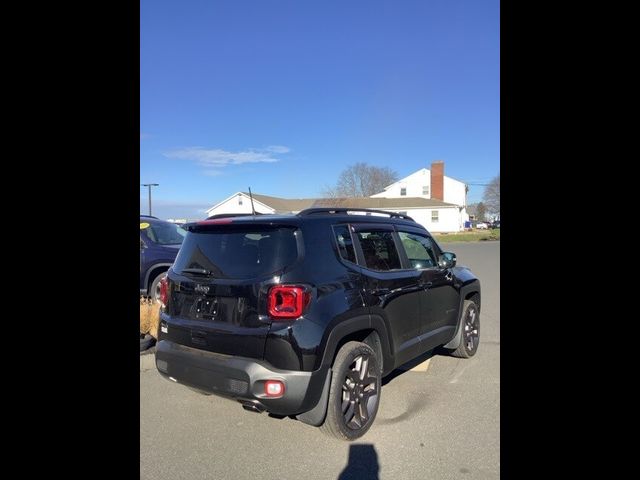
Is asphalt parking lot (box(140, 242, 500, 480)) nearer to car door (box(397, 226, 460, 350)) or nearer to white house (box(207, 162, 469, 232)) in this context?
car door (box(397, 226, 460, 350))

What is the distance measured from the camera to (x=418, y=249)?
15.0ft

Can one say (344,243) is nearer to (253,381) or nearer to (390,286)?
(390,286)

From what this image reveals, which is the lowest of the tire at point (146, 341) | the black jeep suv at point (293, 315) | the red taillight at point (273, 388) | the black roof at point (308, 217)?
the tire at point (146, 341)

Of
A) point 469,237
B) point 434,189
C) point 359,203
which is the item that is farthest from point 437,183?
Result: point 469,237

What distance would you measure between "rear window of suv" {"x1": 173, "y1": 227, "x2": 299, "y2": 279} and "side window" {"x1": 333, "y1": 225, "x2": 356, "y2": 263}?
44cm

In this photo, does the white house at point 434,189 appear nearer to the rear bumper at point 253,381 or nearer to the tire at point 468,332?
the tire at point 468,332

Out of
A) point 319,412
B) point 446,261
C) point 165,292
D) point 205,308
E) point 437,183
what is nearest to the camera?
point 319,412

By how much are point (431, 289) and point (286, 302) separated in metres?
2.06

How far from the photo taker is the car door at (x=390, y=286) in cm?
354

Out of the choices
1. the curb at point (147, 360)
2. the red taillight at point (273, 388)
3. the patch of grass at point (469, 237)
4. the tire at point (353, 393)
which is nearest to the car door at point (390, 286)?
the tire at point (353, 393)

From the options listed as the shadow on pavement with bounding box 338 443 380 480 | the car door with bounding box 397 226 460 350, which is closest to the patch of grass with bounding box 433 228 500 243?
the car door with bounding box 397 226 460 350

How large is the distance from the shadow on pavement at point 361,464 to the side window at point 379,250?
1451 mm
